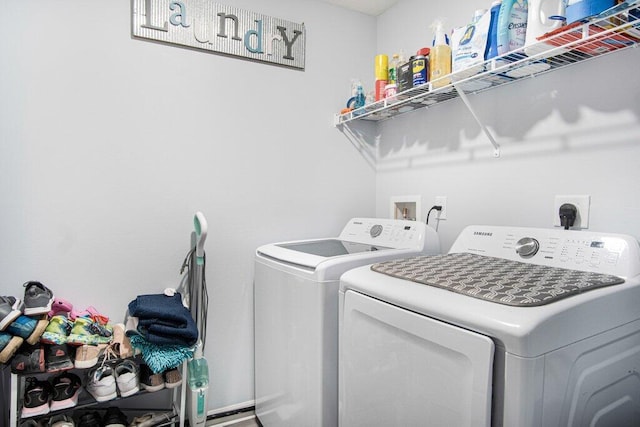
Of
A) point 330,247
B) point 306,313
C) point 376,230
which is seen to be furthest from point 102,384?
point 376,230

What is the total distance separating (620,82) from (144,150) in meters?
1.91

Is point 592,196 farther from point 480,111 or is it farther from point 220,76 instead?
point 220,76

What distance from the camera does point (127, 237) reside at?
173 cm

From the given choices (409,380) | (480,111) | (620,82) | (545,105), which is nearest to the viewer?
(409,380)

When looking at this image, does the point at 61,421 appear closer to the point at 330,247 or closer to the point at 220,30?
the point at 330,247

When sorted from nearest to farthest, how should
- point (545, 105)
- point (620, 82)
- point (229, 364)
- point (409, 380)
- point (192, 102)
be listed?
point (409, 380), point (620, 82), point (545, 105), point (192, 102), point (229, 364)

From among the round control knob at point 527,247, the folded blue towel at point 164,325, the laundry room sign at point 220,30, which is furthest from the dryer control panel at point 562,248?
the laundry room sign at point 220,30

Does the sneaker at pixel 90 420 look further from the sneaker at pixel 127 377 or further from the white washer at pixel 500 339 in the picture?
the white washer at pixel 500 339

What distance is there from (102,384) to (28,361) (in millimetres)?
275

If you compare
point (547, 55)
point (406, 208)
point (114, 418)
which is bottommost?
point (114, 418)

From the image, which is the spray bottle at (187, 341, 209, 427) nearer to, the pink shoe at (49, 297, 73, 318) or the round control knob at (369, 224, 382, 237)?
the pink shoe at (49, 297, 73, 318)

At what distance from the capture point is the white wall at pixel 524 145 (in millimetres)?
1218

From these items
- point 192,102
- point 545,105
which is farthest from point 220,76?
point 545,105

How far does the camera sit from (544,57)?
1.22 meters
